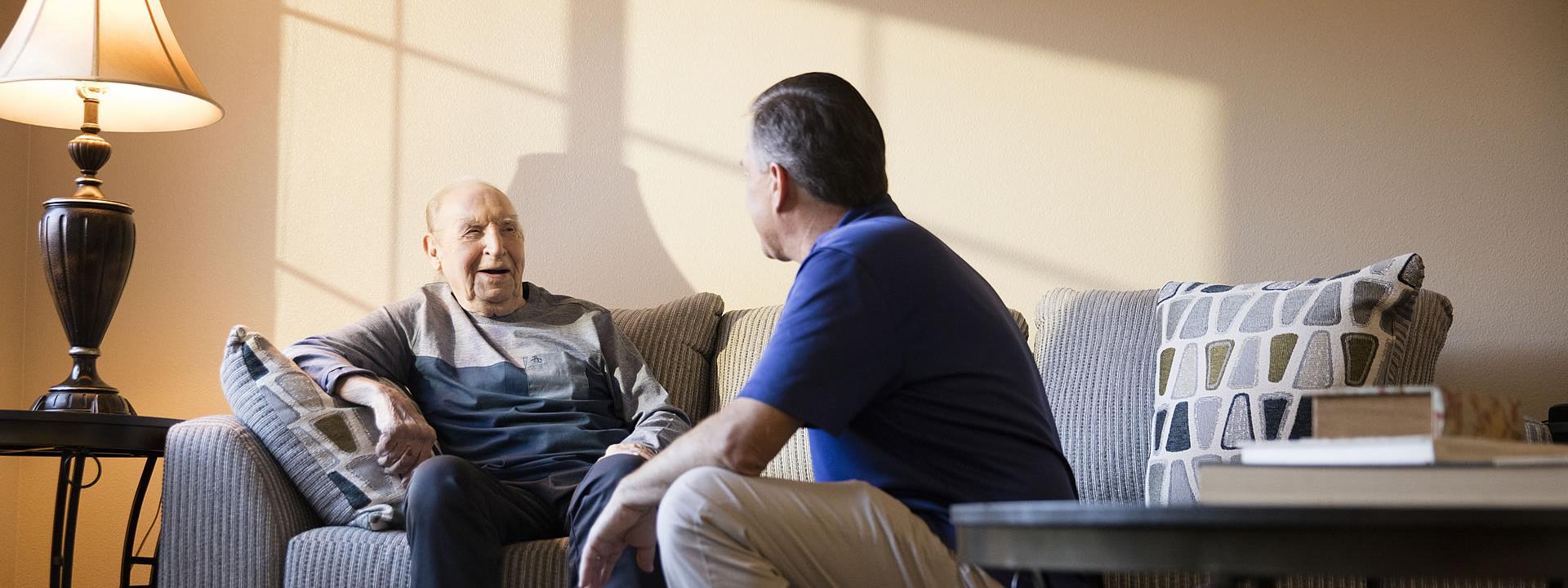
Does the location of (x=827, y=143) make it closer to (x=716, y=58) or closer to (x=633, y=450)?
(x=633, y=450)

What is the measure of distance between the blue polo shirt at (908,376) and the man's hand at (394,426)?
1029mm

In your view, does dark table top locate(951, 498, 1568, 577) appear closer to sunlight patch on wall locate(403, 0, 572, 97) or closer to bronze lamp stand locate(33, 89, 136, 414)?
bronze lamp stand locate(33, 89, 136, 414)

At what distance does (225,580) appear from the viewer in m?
2.29

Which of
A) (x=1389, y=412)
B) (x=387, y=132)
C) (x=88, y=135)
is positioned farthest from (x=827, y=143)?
(x=387, y=132)

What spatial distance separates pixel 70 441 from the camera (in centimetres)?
248

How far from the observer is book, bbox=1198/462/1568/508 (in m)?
0.90

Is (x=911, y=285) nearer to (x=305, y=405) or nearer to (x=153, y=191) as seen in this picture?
(x=305, y=405)

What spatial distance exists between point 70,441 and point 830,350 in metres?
1.73

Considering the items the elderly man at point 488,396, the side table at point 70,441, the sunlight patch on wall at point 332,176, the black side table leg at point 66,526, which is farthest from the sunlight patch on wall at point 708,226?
the black side table leg at point 66,526

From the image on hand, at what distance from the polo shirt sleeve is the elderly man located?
2.60 feet

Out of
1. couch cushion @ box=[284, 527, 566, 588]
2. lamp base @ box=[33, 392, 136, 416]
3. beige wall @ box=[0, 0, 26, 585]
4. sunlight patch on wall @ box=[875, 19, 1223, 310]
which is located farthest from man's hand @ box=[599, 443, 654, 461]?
beige wall @ box=[0, 0, 26, 585]

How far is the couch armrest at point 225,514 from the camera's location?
2.29 m

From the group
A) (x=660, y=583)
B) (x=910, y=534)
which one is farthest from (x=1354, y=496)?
(x=660, y=583)

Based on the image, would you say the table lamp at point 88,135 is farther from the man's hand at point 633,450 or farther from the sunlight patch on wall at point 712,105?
the man's hand at point 633,450
